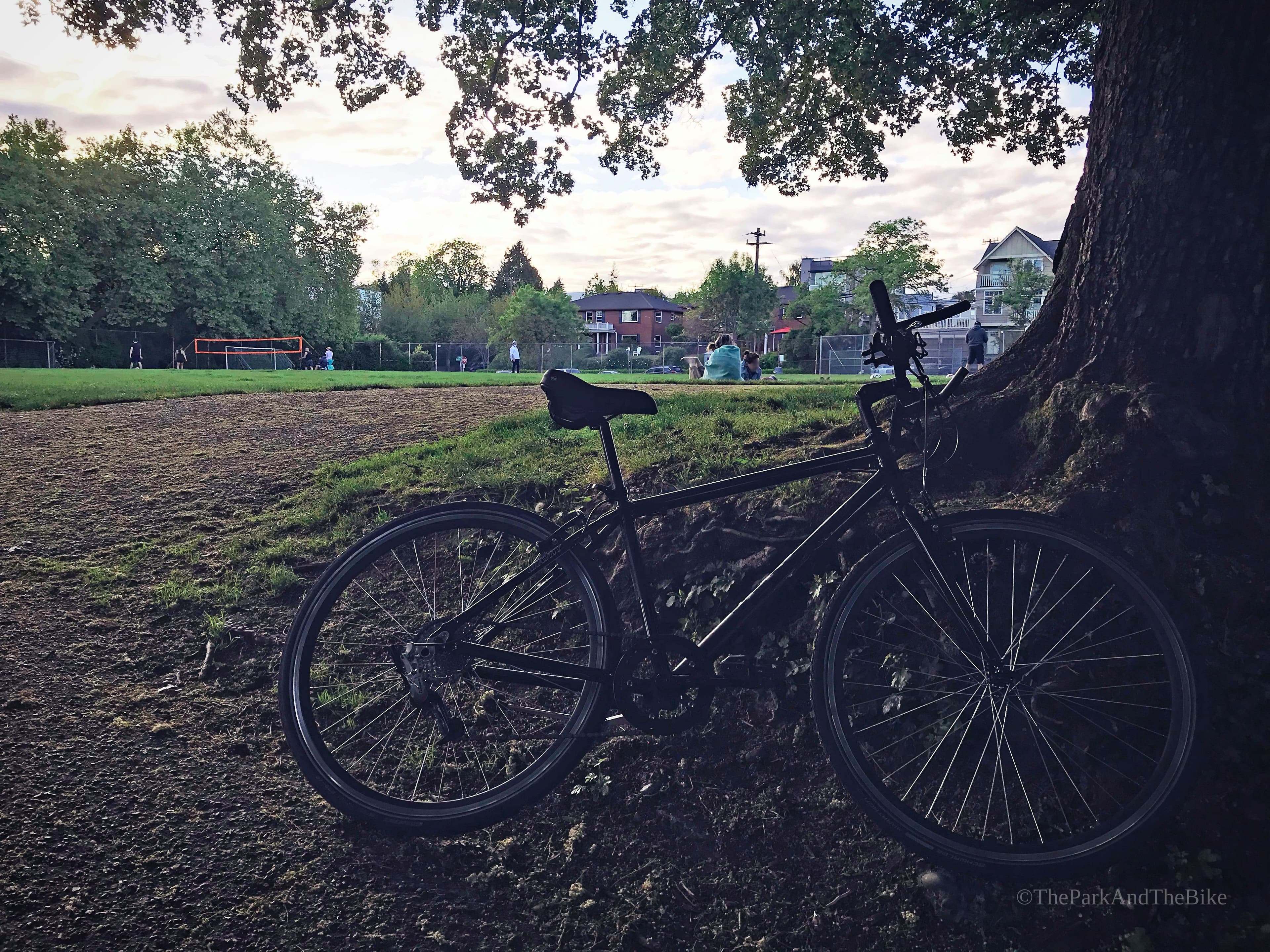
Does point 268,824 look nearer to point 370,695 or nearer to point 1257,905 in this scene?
point 370,695

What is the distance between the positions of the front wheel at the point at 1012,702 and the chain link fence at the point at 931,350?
41194 millimetres

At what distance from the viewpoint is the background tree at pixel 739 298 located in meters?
75.3

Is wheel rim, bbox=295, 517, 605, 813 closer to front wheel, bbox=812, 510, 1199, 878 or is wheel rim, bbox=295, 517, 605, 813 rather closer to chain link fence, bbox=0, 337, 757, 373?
front wheel, bbox=812, 510, 1199, 878

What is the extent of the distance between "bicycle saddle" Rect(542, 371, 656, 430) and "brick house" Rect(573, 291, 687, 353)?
96525 millimetres

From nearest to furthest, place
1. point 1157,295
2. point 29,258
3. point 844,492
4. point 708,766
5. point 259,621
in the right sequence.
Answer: point 708,766, point 1157,295, point 844,492, point 259,621, point 29,258

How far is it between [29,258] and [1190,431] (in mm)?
52591

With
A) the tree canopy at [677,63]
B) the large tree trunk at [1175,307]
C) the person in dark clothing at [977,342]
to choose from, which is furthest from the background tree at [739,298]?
the large tree trunk at [1175,307]

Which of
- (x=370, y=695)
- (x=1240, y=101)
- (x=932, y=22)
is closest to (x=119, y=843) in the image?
(x=370, y=695)

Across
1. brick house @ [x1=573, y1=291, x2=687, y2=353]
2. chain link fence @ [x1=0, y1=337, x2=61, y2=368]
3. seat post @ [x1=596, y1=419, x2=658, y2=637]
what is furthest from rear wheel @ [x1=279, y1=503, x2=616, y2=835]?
brick house @ [x1=573, y1=291, x2=687, y2=353]

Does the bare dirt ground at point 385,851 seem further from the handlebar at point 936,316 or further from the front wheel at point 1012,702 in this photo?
the handlebar at point 936,316

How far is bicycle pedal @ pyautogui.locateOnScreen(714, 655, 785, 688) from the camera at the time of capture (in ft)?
9.77

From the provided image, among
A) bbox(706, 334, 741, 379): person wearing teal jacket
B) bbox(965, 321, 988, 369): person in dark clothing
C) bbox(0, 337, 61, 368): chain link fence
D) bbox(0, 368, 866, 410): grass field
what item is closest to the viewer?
bbox(0, 368, 866, 410): grass field

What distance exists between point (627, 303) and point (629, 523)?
109m

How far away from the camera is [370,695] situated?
3.63 meters
